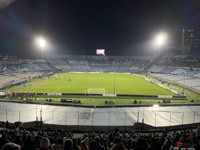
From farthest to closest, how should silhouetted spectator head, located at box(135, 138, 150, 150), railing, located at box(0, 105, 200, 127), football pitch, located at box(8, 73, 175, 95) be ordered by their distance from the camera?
football pitch, located at box(8, 73, 175, 95), railing, located at box(0, 105, 200, 127), silhouetted spectator head, located at box(135, 138, 150, 150)

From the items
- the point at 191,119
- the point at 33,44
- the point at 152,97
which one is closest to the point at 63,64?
the point at 33,44

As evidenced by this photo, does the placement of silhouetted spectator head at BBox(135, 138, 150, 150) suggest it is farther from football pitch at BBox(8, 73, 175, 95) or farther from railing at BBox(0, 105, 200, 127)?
football pitch at BBox(8, 73, 175, 95)

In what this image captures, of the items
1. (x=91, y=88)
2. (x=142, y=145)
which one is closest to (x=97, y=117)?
(x=142, y=145)

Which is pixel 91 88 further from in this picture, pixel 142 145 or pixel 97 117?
pixel 142 145

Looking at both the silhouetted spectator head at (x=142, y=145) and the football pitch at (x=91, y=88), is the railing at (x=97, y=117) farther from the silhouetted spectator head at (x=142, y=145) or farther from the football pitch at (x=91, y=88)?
the football pitch at (x=91, y=88)

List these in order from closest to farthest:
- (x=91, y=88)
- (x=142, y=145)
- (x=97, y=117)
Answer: (x=142, y=145) < (x=97, y=117) < (x=91, y=88)

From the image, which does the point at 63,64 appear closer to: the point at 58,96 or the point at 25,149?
the point at 58,96

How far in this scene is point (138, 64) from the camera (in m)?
101

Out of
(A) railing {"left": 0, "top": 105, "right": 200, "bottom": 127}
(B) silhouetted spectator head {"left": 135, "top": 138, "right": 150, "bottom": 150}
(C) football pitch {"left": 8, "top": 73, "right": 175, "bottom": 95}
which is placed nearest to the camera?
(B) silhouetted spectator head {"left": 135, "top": 138, "right": 150, "bottom": 150}

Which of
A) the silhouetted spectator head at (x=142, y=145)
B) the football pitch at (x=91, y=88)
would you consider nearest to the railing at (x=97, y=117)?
the silhouetted spectator head at (x=142, y=145)

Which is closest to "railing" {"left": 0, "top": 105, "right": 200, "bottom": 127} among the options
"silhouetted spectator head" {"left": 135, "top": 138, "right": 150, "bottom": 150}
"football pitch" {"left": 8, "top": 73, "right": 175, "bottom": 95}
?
"silhouetted spectator head" {"left": 135, "top": 138, "right": 150, "bottom": 150}

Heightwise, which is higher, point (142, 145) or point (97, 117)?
point (142, 145)

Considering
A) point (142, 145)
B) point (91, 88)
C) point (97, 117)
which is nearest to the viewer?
point (142, 145)

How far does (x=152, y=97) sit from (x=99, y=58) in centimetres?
8782
